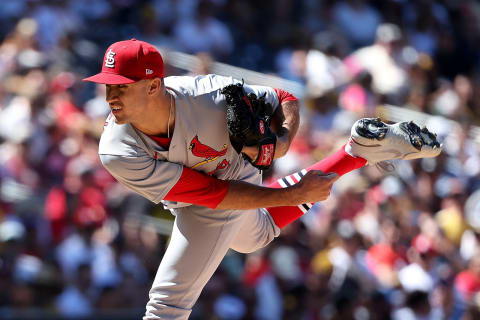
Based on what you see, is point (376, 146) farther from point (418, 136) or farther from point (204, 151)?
point (204, 151)

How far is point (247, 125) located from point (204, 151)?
318mm

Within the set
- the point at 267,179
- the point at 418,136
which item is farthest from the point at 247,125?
the point at 267,179

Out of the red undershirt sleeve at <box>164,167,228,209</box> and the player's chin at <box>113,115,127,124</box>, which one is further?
the red undershirt sleeve at <box>164,167,228,209</box>

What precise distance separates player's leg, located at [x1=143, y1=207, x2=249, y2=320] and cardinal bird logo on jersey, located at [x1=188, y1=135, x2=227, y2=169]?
331mm

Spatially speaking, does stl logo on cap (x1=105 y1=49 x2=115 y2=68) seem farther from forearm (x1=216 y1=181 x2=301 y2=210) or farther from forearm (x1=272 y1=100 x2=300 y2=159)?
forearm (x1=272 y1=100 x2=300 y2=159)

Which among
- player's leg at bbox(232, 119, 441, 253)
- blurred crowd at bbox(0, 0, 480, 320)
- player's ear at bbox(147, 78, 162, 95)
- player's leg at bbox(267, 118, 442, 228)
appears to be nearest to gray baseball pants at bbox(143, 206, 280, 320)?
player's leg at bbox(232, 119, 441, 253)

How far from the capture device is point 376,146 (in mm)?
4484

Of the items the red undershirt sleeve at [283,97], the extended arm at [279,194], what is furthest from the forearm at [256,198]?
the red undershirt sleeve at [283,97]

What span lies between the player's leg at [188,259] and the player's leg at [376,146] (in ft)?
1.37

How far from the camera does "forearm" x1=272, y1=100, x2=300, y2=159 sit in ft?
14.3

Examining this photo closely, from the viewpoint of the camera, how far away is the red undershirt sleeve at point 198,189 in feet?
13.5

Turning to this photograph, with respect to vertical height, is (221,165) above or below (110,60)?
below

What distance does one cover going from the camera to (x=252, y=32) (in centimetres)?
914

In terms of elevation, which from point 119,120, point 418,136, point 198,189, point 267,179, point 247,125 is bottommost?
point 267,179
